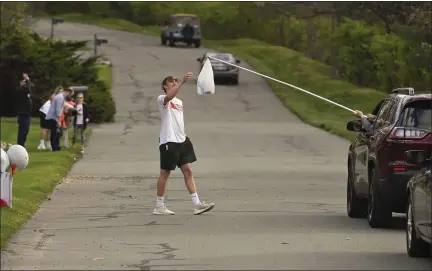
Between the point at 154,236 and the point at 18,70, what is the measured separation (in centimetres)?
3178

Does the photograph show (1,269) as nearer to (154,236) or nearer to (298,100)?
(154,236)

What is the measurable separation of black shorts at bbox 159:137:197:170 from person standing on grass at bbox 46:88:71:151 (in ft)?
47.8

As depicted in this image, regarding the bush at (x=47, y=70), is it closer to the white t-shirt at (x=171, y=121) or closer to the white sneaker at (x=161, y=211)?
the white sneaker at (x=161, y=211)

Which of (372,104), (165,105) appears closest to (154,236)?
(165,105)

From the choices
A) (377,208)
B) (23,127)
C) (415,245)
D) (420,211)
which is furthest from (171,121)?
(23,127)

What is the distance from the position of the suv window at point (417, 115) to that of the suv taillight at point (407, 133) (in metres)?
0.09

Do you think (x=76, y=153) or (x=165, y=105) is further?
(x=76, y=153)

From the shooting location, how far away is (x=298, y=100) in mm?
56781

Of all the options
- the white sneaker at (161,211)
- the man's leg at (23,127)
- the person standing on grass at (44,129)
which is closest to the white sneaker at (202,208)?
the white sneaker at (161,211)

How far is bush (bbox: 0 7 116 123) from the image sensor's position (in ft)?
146

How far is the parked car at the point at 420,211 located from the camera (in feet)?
38.3

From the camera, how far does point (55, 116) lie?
31.5 meters

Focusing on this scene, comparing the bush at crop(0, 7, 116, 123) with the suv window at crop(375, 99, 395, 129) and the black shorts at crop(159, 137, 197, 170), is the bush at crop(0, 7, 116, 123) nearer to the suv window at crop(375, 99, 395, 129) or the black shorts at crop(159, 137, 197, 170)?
the black shorts at crop(159, 137, 197, 170)

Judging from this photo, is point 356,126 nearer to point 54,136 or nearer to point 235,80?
point 54,136
